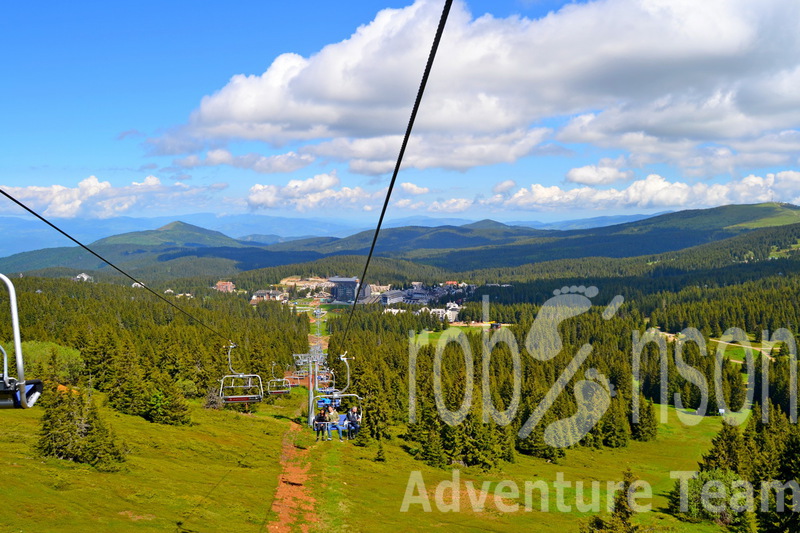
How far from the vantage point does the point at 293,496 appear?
180 feet

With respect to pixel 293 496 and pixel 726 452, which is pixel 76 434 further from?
pixel 726 452

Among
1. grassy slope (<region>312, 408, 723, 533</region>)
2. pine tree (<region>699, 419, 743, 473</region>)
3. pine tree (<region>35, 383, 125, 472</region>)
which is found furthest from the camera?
pine tree (<region>699, 419, 743, 473</region>)

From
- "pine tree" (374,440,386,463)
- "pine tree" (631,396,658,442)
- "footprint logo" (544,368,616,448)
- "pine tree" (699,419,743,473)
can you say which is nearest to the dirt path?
"pine tree" (374,440,386,463)

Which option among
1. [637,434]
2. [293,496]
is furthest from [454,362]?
[293,496]

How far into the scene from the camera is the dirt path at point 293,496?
1868 inches

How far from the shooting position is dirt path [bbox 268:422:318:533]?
47.4 metres

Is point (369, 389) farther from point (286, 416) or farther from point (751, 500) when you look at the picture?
point (751, 500)

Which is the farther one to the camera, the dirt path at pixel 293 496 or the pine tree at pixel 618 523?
the dirt path at pixel 293 496

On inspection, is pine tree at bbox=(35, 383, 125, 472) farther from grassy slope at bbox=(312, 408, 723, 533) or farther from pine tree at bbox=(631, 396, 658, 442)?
pine tree at bbox=(631, 396, 658, 442)

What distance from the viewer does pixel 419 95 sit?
613 centimetres

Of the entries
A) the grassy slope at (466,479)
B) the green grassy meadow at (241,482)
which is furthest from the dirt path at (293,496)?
the grassy slope at (466,479)

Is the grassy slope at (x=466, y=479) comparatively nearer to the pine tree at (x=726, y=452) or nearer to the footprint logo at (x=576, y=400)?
the footprint logo at (x=576, y=400)

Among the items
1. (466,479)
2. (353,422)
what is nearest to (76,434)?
(353,422)

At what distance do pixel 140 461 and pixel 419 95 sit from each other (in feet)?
209
